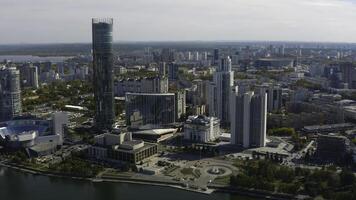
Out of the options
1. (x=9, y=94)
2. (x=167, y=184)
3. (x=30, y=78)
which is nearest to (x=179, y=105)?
(x=9, y=94)

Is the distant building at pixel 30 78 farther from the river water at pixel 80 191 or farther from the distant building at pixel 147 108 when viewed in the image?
the river water at pixel 80 191

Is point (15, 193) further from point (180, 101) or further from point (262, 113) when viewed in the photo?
point (180, 101)

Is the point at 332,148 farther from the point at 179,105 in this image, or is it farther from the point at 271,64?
the point at 271,64

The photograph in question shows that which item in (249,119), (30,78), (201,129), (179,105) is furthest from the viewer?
(30,78)

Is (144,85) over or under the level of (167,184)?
over

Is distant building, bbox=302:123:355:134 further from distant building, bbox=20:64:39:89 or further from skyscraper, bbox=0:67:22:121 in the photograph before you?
distant building, bbox=20:64:39:89

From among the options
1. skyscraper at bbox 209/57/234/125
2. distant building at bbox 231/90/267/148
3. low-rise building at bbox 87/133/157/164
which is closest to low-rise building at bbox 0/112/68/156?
low-rise building at bbox 87/133/157/164

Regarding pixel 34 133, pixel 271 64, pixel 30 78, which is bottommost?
pixel 34 133
